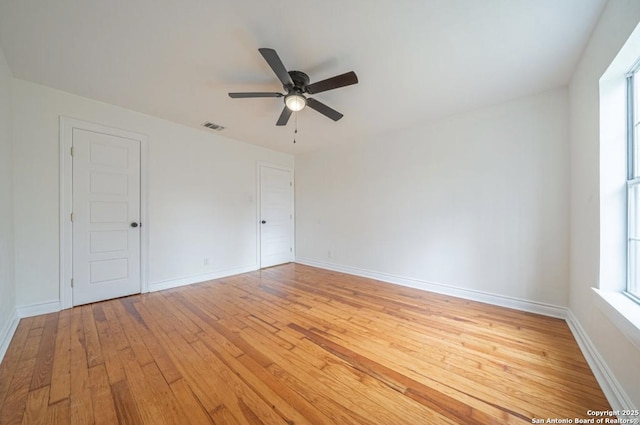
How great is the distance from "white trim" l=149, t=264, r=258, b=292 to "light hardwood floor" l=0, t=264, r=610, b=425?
0.53 metres

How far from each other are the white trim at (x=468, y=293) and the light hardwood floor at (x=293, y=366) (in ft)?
0.47

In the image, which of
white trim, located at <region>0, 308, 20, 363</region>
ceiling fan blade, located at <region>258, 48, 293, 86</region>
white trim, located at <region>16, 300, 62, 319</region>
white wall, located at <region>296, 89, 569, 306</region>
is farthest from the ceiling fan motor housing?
white trim, located at <region>16, 300, 62, 319</region>

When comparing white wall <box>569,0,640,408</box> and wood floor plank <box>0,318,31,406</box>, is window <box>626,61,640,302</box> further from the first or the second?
wood floor plank <box>0,318,31,406</box>

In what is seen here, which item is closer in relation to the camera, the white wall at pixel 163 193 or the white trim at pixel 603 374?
the white trim at pixel 603 374

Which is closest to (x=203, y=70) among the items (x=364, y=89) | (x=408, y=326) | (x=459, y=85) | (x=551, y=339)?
(x=364, y=89)

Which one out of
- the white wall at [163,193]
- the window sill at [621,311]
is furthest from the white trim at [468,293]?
the white wall at [163,193]

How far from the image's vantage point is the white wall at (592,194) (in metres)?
1.26

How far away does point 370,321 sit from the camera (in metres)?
2.34

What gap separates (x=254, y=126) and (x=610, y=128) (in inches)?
146

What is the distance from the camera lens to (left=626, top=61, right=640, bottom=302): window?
1.47 metres

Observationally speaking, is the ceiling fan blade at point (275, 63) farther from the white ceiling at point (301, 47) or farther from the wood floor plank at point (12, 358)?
the wood floor plank at point (12, 358)

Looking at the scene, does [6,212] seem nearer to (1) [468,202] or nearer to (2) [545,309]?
(1) [468,202]

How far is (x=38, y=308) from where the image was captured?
8.02ft

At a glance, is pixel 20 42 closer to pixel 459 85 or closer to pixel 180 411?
pixel 180 411
